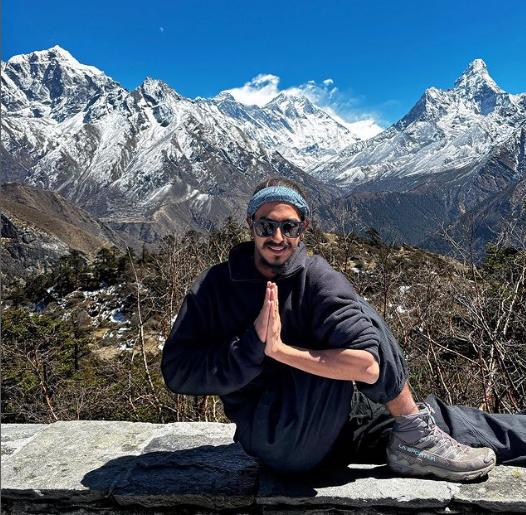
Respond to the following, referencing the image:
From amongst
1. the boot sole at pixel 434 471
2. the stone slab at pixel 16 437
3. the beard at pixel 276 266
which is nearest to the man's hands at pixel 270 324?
the beard at pixel 276 266

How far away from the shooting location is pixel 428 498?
7.23 ft

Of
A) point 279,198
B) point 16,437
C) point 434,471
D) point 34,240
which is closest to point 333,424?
point 434,471

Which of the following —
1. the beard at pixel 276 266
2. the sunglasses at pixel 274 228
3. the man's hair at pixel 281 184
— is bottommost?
the beard at pixel 276 266

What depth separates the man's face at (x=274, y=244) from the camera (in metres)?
2.31

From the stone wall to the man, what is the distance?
0.36 feet

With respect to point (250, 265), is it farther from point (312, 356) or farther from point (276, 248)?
point (312, 356)

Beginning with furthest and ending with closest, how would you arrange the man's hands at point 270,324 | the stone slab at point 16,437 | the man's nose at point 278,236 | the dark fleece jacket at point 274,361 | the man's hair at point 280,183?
the stone slab at point 16,437 → the man's hair at point 280,183 → the man's nose at point 278,236 → the dark fleece jacket at point 274,361 → the man's hands at point 270,324

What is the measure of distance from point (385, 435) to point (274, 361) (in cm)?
77

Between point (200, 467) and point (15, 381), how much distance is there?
12.6 metres

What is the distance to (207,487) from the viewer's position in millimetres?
2396

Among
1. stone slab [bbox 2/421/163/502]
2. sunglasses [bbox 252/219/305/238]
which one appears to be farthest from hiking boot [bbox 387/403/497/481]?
stone slab [bbox 2/421/163/502]

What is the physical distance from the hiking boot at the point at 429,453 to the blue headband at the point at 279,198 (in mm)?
1185

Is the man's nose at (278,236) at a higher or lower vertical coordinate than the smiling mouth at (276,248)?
higher

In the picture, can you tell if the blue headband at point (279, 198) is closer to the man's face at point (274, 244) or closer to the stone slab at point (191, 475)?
the man's face at point (274, 244)
